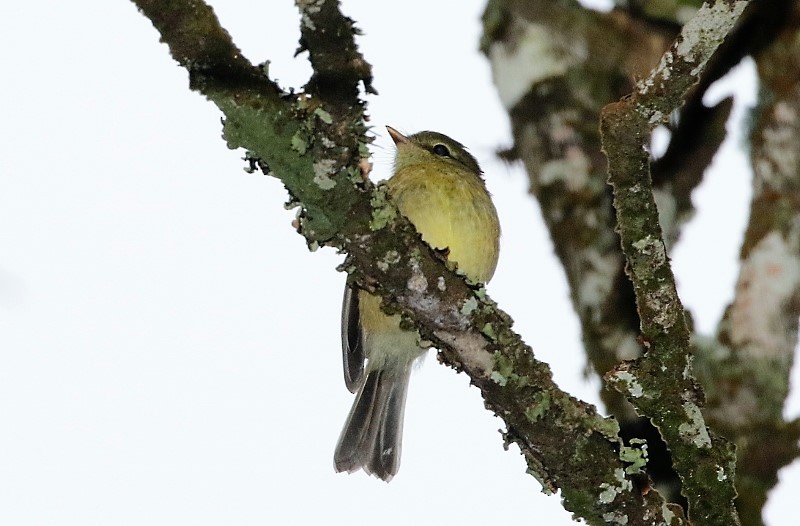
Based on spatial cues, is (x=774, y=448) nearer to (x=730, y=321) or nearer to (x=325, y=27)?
(x=730, y=321)

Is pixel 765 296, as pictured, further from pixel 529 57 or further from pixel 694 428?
pixel 529 57

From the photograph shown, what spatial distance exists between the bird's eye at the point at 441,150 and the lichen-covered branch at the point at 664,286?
2.78 metres

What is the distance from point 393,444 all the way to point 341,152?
2.96 metres

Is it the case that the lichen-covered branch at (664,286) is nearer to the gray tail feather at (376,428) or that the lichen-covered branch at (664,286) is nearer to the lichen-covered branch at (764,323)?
the lichen-covered branch at (764,323)

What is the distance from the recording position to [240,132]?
2.86 meters

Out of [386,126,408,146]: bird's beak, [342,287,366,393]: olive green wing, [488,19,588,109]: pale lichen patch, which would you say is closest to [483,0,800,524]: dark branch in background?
[488,19,588,109]: pale lichen patch

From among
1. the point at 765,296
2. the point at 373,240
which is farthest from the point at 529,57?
the point at 373,240

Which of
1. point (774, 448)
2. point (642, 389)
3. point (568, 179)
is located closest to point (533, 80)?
point (568, 179)

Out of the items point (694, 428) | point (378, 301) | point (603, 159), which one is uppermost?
point (603, 159)

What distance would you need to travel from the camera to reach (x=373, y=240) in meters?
3.15

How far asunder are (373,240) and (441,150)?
2.96 m

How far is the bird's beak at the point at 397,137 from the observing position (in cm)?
601

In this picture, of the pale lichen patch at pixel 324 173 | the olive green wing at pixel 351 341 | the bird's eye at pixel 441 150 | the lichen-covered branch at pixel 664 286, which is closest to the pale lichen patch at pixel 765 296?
the lichen-covered branch at pixel 664 286

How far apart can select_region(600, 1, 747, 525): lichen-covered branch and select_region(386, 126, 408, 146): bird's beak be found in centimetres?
284
